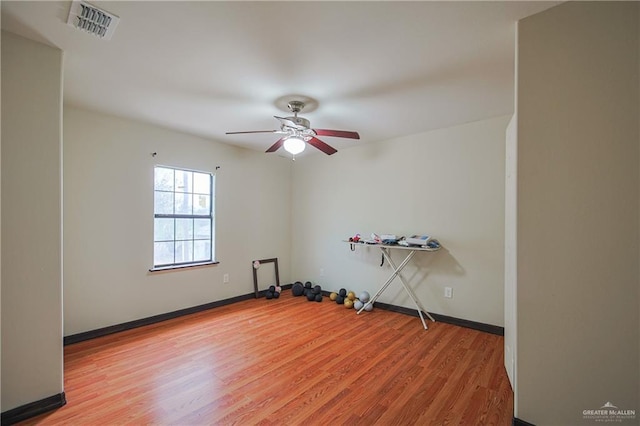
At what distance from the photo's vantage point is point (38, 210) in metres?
1.85

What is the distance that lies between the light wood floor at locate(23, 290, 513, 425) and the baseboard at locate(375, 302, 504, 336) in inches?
4.3

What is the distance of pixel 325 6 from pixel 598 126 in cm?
152

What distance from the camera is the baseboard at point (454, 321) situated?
10.3ft

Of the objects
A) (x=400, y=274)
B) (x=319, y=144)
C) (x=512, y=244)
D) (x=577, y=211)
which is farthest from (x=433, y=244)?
(x=577, y=211)

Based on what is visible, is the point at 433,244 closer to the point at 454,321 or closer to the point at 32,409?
the point at 454,321

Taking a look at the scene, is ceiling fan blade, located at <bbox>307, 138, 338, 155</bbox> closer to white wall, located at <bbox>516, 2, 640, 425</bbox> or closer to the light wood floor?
white wall, located at <bbox>516, 2, 640, 425</bbox>

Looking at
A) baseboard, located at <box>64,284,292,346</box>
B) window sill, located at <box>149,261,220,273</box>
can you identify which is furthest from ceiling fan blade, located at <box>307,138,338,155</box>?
baseboard, located at <box>64,284,292,346</box>

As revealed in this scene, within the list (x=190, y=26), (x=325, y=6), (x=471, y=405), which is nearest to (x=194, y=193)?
(x=190, y=26)

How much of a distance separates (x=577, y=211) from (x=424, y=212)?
2218 mm

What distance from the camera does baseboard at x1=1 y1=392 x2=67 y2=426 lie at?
68.2 inches

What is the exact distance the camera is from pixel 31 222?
183cm

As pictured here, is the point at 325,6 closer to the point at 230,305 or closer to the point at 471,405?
the point at 471,405

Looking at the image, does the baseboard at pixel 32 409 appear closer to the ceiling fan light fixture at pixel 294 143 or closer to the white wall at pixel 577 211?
the ceiling fan light fixture at pixel 294 143

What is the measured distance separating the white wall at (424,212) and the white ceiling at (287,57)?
528 mm
